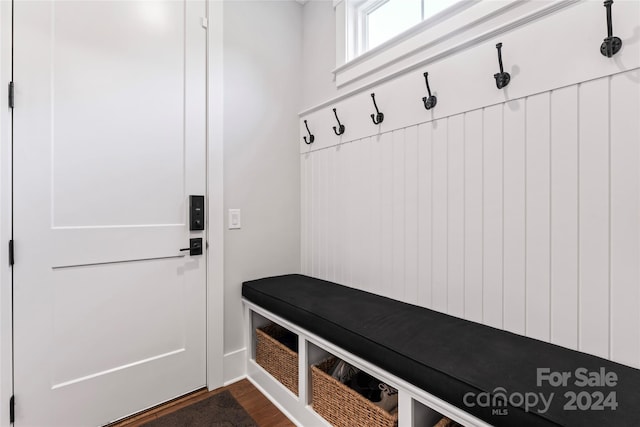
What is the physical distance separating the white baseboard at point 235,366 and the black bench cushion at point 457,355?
0.61 m

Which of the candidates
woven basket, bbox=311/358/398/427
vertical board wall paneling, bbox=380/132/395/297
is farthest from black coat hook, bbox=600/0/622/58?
woven basket, bbox=311/358/398/427

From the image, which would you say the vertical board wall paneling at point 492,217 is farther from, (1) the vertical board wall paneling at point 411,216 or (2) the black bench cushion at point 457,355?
(1) the vertical board wall paneling at point 411,216

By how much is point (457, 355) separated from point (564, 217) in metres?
0.62

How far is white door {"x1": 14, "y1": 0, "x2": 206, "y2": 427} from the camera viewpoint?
54.3 inches

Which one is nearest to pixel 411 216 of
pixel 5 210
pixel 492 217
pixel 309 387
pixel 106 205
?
pixel 492 217

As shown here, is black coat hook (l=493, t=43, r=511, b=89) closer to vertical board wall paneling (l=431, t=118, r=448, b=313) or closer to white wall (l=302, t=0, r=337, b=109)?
vertical board wall paneling (l=431, t=118, r=448, b=313)

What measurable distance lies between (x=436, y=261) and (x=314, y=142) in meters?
1.15

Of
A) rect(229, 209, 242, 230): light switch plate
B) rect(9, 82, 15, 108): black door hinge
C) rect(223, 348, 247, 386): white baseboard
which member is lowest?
rect(223, 348, 247, 386): white baseboard

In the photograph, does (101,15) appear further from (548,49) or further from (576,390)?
(576,390)

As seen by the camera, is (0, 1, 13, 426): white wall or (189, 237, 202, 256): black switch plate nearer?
(0, 1, 13, 426): white wall

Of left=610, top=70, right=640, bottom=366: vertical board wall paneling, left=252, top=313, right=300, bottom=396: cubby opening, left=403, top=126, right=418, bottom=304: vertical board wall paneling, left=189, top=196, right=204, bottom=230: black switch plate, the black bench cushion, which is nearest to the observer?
the black bench cushion

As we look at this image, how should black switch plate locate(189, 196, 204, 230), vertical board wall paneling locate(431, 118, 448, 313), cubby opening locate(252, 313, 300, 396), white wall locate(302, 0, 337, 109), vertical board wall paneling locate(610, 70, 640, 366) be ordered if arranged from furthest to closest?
white wall locate(302, 0, 337, 109) → black switch plate locate(189, 196, 204, 230) → cubby opening locate(252, 313, 300, 396) → vertical board wall paneling locate(431, 118, 448, 313) → vertical board wall paneling locate(610, 70, 640, 366)

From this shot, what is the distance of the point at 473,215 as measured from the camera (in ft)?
4.35

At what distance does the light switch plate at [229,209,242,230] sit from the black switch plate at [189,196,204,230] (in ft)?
0.61
